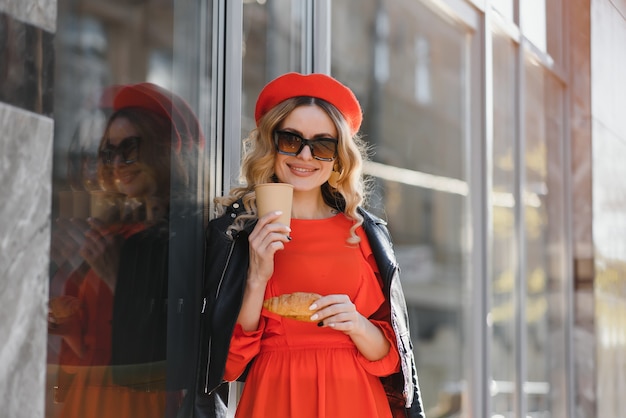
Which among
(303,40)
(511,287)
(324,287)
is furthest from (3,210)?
(511,287)

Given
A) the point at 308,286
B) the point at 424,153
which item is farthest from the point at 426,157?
the point at 308,286

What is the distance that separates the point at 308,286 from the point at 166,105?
0.68 metres

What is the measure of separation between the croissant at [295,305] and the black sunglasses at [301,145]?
43 cm

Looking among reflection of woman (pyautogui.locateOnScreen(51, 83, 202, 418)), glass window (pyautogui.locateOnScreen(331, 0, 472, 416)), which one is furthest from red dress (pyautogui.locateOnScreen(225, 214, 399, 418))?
glass window (pyautogui.locateOnScreen(331, 0, 472, 416))

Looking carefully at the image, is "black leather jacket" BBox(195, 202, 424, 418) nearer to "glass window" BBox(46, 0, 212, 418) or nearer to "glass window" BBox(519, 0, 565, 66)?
"glass window" BBox(46, 0, 212, 418)

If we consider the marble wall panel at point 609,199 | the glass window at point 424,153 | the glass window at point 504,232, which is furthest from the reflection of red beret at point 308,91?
the marble wall panel at point 609,199

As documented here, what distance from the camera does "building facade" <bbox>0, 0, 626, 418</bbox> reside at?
171cm

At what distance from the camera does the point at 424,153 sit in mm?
5543

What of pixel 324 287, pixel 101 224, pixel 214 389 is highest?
pixel 101 224

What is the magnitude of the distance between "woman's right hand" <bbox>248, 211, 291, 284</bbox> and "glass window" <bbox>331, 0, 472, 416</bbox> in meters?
2.58

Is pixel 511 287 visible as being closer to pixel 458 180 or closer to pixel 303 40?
pixel 458 180

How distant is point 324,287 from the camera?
8.21ft

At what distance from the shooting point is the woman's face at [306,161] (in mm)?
2551

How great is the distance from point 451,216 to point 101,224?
3711mm
